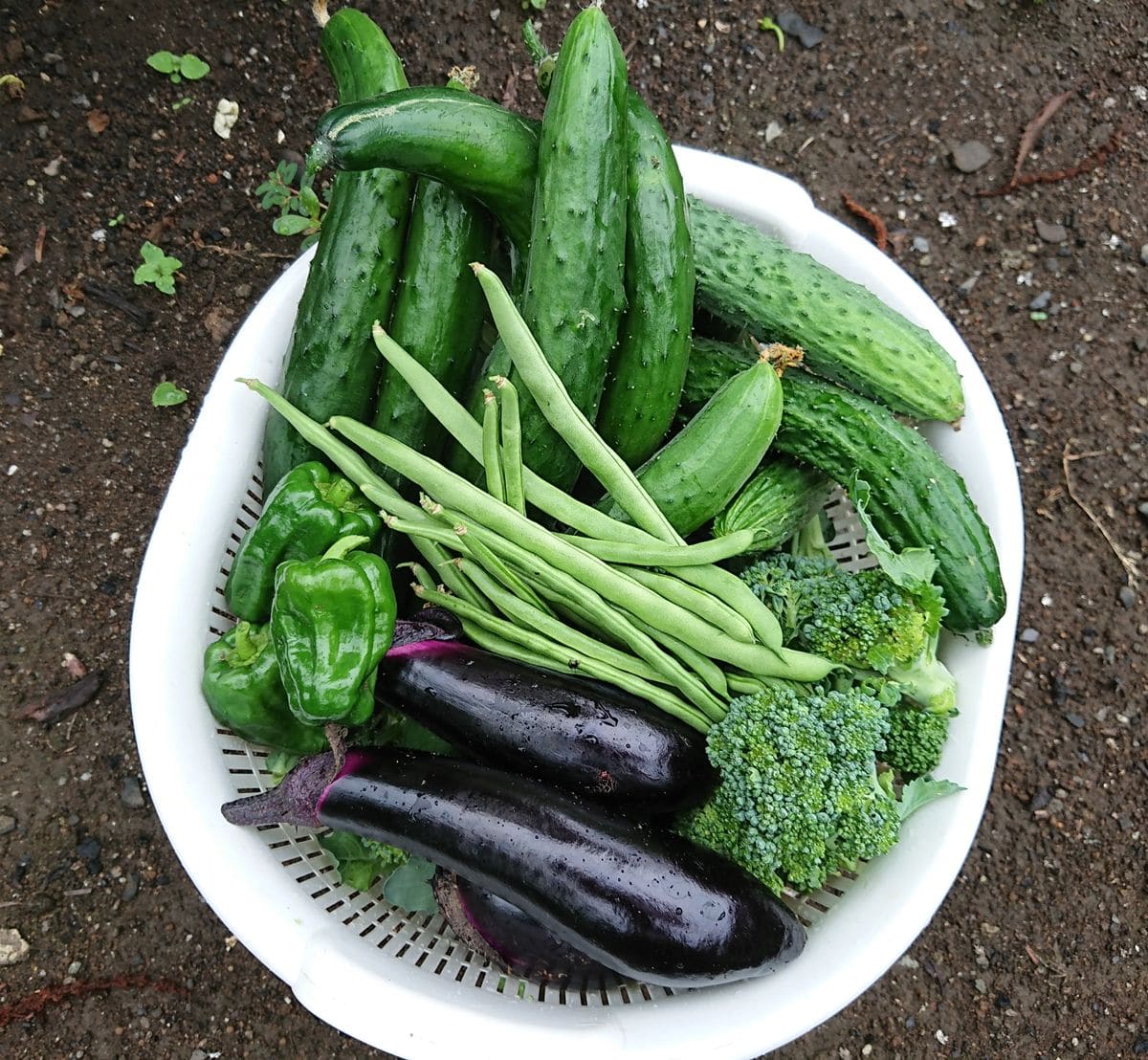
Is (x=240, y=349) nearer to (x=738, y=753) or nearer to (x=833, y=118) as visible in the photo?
(x=738, y=753)

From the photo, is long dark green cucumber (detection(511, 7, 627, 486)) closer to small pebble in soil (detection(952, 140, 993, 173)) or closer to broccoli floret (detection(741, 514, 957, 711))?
broccoli floret (detection(741, 514, 957, 711))

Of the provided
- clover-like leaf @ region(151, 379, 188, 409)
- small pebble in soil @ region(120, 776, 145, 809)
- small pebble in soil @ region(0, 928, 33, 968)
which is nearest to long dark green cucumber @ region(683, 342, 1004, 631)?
clover-like leaf @ region(151, 379, 188, 409)

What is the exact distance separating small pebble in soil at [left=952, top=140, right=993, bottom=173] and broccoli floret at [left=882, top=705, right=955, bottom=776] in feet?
4.84

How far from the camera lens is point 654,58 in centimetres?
224

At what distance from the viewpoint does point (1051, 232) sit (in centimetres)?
226

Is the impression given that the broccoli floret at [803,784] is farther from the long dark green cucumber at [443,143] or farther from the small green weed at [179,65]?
the small green weed at [179,65]

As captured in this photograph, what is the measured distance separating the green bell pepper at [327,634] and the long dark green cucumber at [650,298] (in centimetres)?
48

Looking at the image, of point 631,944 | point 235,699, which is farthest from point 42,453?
point 631,944

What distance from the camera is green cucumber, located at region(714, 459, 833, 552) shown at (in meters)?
1.52

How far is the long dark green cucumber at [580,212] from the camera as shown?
133 centimetres

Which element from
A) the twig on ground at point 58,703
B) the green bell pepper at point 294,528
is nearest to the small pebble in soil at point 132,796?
the twig on ground at point 58,703

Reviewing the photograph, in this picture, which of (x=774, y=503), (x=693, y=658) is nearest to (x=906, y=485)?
(x=774, y=503)

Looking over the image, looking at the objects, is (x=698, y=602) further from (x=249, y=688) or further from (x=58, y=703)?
(x=58, y=703)

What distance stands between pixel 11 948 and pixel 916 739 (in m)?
1.85
